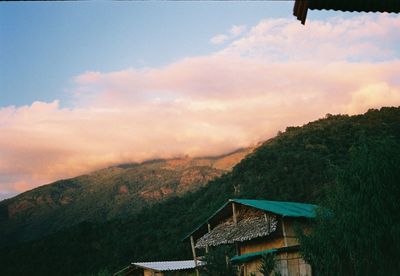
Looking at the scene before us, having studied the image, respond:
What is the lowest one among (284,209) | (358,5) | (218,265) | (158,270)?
(158,270)

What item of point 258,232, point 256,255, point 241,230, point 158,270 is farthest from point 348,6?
point 158,270

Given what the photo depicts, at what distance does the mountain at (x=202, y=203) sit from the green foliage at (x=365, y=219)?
36.5 meters

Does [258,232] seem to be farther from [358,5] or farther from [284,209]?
[358,5]

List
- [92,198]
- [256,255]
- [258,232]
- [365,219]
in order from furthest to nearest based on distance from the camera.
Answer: [92,198]
[258,232]
[256,255]
[365,219]

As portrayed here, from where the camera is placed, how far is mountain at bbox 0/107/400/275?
60.6 metres

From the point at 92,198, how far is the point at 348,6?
159176 millimetres

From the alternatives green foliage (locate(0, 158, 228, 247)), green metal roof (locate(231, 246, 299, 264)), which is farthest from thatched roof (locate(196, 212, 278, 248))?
green foliage (locate(0, 158, 228, 247))

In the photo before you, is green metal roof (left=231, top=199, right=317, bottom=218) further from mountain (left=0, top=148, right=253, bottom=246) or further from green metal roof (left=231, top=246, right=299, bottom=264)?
mountain (left=0, top=148, right=253, bottom=246)

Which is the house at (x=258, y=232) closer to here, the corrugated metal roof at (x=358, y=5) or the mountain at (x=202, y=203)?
the corrugated metal roof at (x=358, y=5)

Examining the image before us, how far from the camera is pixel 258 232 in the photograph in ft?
81.0

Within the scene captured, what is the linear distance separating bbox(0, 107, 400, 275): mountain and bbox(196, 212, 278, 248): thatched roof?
27.6m

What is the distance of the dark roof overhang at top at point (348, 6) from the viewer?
5.03m

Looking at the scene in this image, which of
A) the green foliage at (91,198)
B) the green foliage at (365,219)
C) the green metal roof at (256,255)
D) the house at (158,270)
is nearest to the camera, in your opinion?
the green foliage at (365,219)

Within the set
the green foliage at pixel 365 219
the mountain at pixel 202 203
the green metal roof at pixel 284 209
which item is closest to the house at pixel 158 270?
the green metal roof at pixel 284 209
